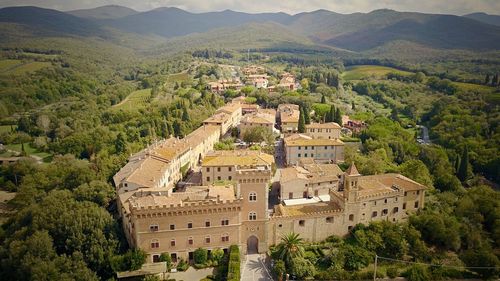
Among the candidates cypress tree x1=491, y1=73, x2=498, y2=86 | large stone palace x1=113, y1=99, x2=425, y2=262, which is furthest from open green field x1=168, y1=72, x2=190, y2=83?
cypress tree x1=491, y1=73, x2=498, y2=86

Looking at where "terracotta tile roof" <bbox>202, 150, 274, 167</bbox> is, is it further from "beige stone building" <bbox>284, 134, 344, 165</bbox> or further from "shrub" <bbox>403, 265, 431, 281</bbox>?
"shrub" <bbox>403, 265, 431, 281</bbox>

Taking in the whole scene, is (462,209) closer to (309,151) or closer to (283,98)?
(309,151)

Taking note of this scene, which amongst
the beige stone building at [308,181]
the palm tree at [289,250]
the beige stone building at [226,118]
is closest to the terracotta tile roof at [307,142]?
the beige stone building at [308,181]

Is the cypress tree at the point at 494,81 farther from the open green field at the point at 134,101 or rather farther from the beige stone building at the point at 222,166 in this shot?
the beige stone building at the point at 222,166

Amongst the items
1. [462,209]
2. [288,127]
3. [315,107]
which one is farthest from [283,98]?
[462,209]

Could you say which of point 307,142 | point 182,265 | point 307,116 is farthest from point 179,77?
point 182,265

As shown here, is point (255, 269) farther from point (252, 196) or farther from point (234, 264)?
point (252, 196)
